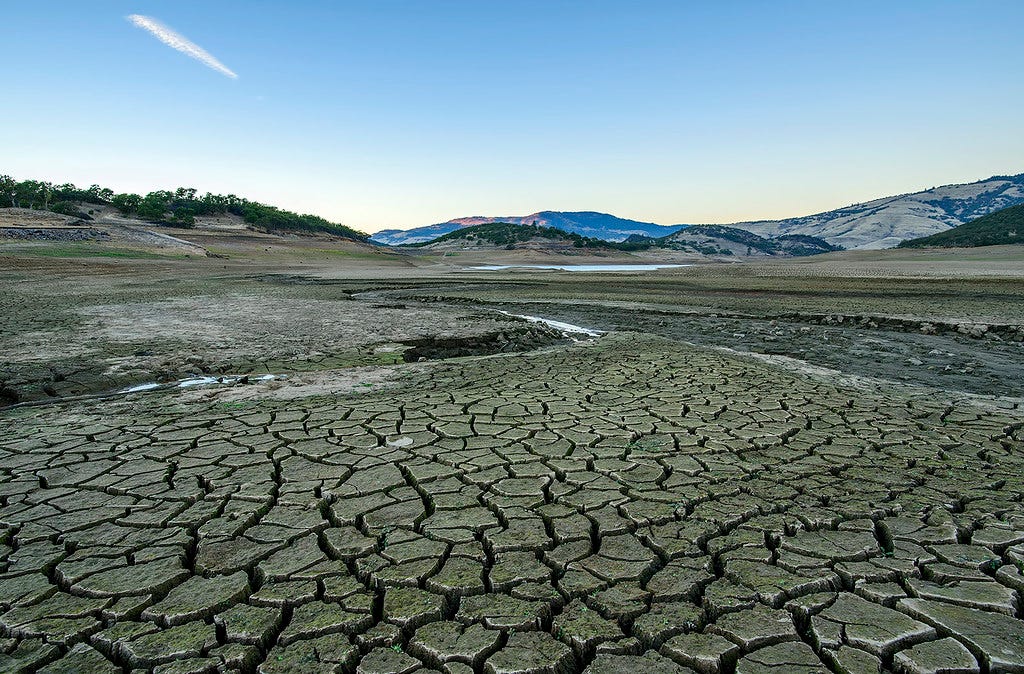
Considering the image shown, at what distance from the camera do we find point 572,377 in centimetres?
652

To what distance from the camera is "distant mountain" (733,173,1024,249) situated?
4771 inches

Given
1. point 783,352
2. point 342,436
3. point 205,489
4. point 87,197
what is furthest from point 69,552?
point 87,197

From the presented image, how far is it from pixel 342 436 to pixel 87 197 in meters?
70.7

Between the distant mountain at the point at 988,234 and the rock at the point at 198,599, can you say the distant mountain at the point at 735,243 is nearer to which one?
the distant mountain at the point at 988,234

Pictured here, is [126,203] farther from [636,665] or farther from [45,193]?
[636,665]

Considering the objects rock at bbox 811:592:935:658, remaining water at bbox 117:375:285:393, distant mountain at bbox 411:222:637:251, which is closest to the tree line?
distant mountain at bbox 411:222:637:251

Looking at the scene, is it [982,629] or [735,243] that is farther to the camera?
[735,243]

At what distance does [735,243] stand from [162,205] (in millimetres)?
94227

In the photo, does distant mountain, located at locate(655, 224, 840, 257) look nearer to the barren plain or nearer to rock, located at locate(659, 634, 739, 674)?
the barren plain

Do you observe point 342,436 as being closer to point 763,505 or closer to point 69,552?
point 69,552

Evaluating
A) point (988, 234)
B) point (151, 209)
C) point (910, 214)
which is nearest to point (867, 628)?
point (988, 234)

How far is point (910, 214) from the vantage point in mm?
131750

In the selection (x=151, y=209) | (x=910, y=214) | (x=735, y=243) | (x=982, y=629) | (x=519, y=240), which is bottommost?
(x=982, y=629)

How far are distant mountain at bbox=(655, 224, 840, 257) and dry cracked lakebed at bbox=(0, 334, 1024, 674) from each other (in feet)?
302
